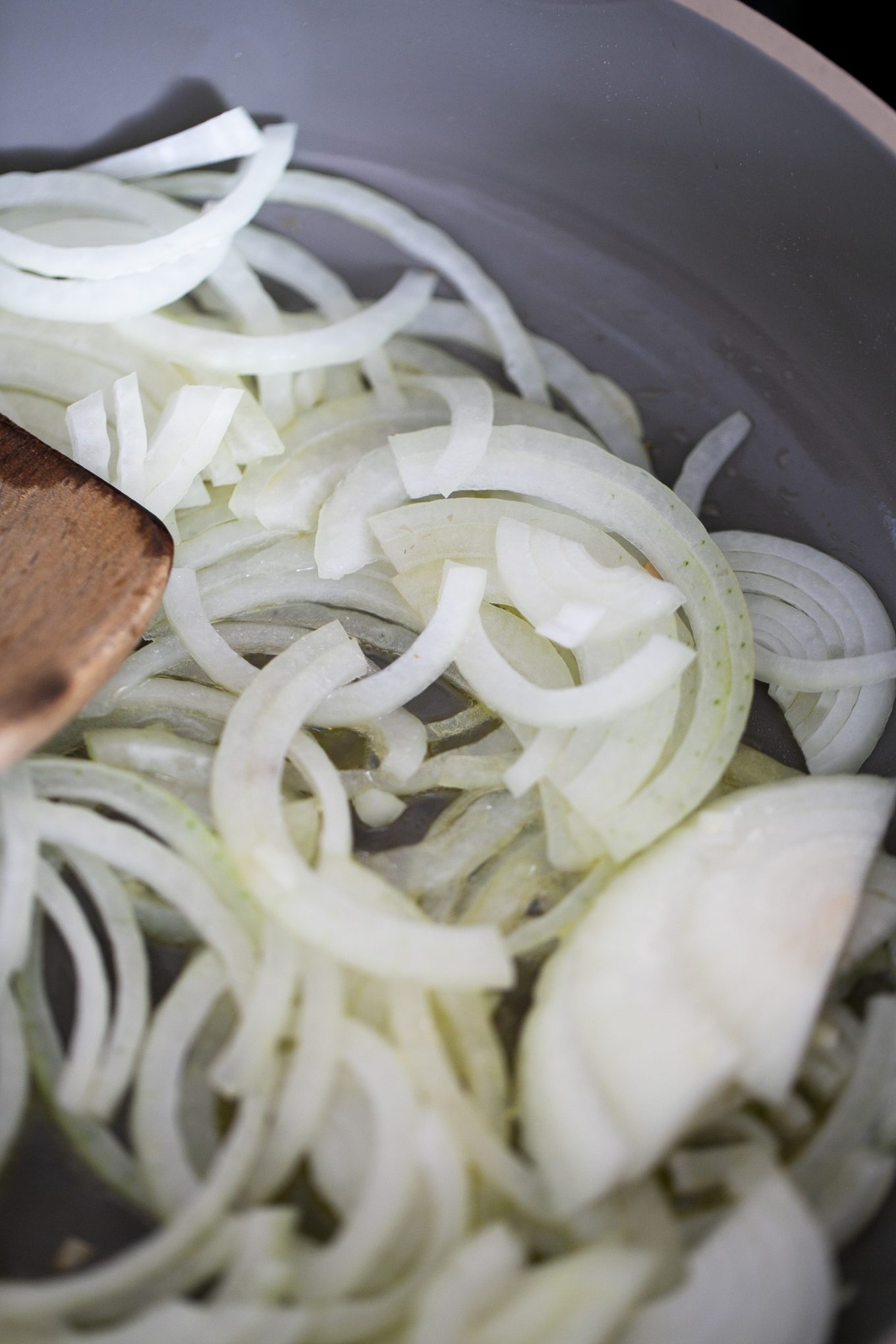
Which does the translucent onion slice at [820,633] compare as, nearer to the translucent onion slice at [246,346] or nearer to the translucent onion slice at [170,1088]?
the translucent onion slice at [246,346]

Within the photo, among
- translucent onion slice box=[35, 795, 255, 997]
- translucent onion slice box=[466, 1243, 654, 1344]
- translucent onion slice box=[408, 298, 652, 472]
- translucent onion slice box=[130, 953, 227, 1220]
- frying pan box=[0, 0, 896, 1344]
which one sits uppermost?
frying pan box=[0, 0, 896, 1344]

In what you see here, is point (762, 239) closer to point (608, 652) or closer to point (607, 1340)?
point (608, 652)

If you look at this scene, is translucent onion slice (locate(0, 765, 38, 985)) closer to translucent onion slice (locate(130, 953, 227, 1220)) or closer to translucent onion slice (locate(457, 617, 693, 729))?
translucent onion slice (locate(130, 953, 227, 1220))

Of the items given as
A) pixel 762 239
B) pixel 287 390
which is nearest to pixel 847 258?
pixel 762 239

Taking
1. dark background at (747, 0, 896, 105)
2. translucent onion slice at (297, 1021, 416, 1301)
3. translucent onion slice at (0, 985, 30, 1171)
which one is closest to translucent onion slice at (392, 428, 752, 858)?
translucent onion slice at (297, 1021, 416, 1301)

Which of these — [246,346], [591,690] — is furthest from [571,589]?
[246,346]
